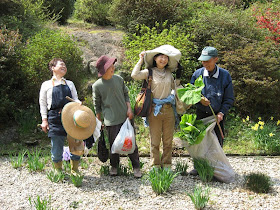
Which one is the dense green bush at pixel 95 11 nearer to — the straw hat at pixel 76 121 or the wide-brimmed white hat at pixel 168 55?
the wide-brimmed white hat at pixel 168 55

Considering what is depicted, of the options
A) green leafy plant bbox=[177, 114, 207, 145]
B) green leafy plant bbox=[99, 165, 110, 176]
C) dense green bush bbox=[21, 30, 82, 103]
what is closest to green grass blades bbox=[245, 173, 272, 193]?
green leafy plant bbox=[177, 114, 207, 145]

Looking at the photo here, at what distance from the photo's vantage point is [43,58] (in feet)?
21.2

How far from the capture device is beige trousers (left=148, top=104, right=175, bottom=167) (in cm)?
432

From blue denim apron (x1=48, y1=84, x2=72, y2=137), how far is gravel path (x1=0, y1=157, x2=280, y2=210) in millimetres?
711

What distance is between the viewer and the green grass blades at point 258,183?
394 centimetres

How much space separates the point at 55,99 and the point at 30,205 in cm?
134

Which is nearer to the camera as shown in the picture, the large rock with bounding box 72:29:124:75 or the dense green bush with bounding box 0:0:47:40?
the large rock with bounding box 72:29:124:75

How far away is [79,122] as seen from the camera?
397 cm

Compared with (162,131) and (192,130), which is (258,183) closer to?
(192,130)

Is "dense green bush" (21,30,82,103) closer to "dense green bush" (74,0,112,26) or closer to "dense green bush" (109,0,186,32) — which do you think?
"dense green bush" (109,0,186,32)

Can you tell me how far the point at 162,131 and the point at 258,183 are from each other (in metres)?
1.41

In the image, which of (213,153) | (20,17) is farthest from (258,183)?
(20,17)

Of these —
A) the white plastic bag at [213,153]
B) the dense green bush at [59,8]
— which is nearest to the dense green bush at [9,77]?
the white plastic bag at [213,153]

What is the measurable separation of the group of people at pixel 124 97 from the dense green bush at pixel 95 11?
7.41 metres
